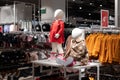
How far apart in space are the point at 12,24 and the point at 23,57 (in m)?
2.60

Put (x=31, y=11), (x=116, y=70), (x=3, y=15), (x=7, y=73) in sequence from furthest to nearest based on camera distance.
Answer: (x=3, y=15)
(x=31, y=11)
(x=7, y=73)
(x=116, y=70)

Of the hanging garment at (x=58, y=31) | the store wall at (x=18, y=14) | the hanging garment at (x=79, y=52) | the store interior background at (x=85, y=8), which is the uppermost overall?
the store interior background at (x=85, y=8)

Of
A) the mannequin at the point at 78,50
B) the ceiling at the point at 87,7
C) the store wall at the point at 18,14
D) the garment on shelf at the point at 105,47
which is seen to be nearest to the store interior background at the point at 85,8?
the ceiling at the point at 87,7

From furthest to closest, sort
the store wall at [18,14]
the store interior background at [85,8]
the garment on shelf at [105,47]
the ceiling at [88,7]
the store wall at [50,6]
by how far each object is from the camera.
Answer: the ceiling at [88,7] → the store interior background at [85,8] → the store wall at [50,6] → the store wall at [18,14] → the garment on shelf at [105,47]

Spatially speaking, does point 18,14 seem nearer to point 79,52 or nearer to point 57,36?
point 57,36

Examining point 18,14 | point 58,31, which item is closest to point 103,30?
point 58,31

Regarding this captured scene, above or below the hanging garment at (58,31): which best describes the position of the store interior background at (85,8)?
above

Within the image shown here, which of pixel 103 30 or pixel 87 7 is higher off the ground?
pixel 87 7

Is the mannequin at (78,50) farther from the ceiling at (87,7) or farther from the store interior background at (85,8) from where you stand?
the ceiling at (87,7)

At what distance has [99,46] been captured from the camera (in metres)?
4.01

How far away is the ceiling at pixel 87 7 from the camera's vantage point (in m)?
12.2

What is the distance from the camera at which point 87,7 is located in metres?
13.7

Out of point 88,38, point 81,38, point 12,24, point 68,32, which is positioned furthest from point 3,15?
point 81,38

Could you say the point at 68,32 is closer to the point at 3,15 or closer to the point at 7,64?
the point at 7,64
